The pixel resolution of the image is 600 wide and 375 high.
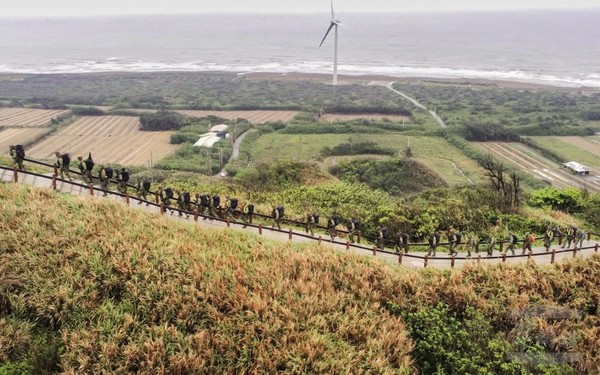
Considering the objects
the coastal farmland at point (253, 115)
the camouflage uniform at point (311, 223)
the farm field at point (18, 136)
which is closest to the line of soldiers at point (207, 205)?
the camouflage uniform at point (311, 223)

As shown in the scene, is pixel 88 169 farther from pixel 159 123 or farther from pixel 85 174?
pixel 159 123

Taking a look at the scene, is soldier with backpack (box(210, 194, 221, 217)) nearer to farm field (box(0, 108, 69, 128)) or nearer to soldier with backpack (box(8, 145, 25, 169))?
soldier with backpack (box(8, 145, 25, 169))

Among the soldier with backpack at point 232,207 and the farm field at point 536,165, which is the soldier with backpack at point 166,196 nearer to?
the soldier with backpack at point 232,207

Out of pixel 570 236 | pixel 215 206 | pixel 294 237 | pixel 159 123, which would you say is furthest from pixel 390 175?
pixel 159 123

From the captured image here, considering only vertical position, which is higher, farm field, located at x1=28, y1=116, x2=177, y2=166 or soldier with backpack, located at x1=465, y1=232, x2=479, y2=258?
soldier with backpack, located at x1=465, y1=232, x2=479, y2=258

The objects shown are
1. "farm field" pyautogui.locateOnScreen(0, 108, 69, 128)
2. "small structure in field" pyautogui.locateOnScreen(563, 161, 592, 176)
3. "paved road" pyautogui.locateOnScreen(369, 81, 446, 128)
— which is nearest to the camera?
"small structure in field" pyautogui.locateOnScreen(563, 161, 592, 176)

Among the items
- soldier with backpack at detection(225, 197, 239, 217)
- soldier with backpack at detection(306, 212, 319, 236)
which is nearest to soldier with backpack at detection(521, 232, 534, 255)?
soldier with backpack at detection(306, 212, 319, 236)
